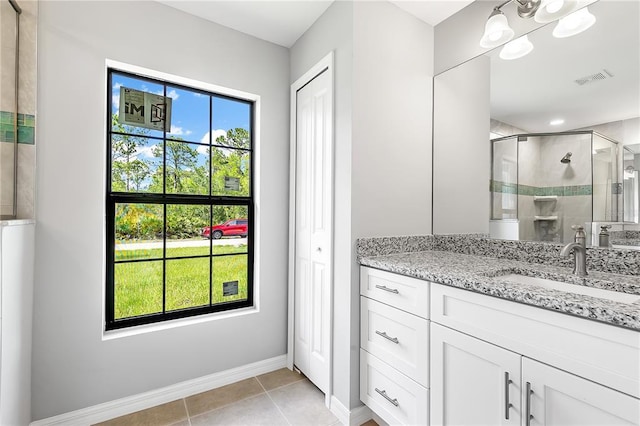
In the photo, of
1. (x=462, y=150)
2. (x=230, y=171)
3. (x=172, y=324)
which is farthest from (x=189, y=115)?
(x=462, y=150)

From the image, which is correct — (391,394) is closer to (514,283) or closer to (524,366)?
(524,366)

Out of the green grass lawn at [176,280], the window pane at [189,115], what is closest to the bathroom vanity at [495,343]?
the green grass lawn at [176,280]

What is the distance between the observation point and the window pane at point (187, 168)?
6.67 feet

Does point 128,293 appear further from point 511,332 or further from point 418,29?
point 418,29

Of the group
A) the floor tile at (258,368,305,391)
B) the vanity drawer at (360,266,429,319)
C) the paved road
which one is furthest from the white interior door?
the paved road

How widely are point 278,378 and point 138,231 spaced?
1.43 meters

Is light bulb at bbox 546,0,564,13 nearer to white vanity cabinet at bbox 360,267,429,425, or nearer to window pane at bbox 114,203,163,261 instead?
white vanity cabinet at bbox 360,267,429,425

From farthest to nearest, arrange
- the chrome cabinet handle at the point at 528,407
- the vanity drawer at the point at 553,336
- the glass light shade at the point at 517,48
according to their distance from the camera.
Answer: the glass light shade at the point at 517,48
the chrome cabinet handle at the point at 528,407
the vanity drawer at the point at 553,336

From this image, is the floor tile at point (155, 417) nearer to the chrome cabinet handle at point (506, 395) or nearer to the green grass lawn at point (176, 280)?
the green grass lawn at point (176, 280)

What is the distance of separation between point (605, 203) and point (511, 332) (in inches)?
33.3

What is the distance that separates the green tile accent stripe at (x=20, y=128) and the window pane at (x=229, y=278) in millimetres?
1220

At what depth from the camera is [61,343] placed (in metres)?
1.62

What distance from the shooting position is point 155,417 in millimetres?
1762

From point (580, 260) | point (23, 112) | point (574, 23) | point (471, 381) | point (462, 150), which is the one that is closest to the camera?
point (471, 381)
